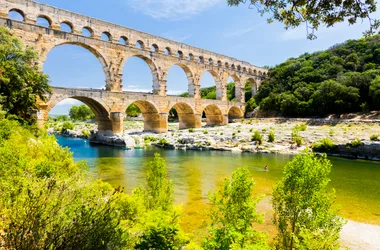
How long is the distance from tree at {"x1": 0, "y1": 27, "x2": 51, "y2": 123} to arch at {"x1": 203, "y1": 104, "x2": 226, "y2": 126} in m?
32.4

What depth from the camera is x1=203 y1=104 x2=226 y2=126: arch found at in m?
47.4

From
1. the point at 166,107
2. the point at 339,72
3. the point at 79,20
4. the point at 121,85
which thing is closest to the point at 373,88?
the point at 339,72

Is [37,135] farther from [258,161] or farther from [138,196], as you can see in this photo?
[258,161]

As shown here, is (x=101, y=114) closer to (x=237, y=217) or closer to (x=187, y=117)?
(x=187, y=117)

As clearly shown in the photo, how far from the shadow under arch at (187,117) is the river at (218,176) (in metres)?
16.9

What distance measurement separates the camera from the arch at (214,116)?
4738 cm

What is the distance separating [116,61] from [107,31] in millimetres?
3744

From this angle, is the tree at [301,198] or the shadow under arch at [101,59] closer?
the tree at [301,198]

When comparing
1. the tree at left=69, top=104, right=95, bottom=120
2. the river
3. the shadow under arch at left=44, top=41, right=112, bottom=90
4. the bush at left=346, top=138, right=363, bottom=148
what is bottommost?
the river

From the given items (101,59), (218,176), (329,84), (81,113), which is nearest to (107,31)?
(101,59)

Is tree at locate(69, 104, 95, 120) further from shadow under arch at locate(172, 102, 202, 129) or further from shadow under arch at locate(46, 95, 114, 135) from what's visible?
shadow under arch at locate(46, 95, 114, 135)

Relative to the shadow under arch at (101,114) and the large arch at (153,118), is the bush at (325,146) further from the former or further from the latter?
the shadow under arch at (101,114)

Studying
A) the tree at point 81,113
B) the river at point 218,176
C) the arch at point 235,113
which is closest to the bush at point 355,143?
the river at point 218,176

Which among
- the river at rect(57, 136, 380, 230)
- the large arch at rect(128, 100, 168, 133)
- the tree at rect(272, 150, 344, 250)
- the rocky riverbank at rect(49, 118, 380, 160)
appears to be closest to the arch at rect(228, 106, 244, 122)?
the rocky riverbank at rect(49, 118, 380, 160)
